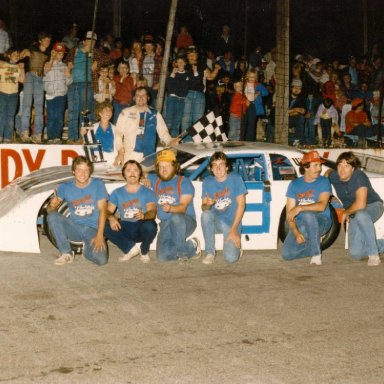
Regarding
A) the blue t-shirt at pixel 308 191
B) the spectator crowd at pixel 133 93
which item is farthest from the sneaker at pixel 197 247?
the spectator crowd at pixel 133 93

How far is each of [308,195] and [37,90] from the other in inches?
227

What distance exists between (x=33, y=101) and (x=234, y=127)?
10.5ft

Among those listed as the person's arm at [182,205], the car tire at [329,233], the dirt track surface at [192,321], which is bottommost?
the dirt track surface at [192,321]

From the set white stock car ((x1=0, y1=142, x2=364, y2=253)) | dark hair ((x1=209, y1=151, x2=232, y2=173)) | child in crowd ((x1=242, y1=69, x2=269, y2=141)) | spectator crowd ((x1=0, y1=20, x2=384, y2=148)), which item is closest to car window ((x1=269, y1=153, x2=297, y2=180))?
white stock car ((x1=0, y1=142, x2=364, y2=253))

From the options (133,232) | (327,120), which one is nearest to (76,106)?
(327,120)

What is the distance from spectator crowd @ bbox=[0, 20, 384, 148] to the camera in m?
13.2

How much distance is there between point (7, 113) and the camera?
43.0 feet

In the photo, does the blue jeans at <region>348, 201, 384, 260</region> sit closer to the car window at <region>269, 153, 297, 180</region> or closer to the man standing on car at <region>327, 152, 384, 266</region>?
the man standing on car at <region>327, 152, 384, 266</region>

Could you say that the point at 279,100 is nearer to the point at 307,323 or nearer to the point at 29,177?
the point at 29,177

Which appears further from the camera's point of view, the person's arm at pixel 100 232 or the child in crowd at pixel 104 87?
the child in crowd at pixel 104 87

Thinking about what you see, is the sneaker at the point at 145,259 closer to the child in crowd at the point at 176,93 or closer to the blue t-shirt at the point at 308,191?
the blue t-shirt at the point at 308,191

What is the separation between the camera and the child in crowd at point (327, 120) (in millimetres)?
15077

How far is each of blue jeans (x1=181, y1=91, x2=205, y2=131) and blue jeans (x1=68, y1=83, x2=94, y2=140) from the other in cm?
149

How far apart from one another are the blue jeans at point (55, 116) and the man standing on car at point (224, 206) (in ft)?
15.6
